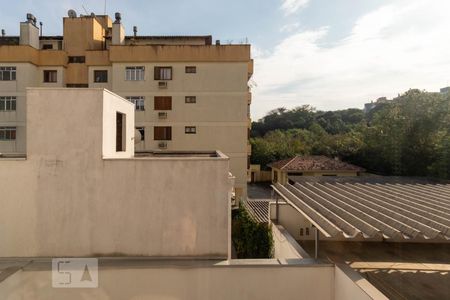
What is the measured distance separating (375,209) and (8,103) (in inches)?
974

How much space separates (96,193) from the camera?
6.97m

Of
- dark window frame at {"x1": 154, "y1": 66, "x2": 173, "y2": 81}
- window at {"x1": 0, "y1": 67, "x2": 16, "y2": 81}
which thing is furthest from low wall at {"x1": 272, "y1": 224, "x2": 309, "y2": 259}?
window at {"x1": 0, "y1": 67, "x2": 16, "y2": 81}

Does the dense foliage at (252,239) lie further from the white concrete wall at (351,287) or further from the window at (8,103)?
the window at (8,103)

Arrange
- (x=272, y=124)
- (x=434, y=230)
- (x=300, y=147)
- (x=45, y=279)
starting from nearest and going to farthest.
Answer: (x=434, y=230) → (x=45, y=279) → (x=300, y=147) → (x=272, y=124)

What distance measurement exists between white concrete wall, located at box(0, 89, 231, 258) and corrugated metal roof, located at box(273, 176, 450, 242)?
2370 mm

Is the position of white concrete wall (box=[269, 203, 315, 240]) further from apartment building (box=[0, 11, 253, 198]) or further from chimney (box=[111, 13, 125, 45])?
chimney (box=[111, 13, 125, 45])

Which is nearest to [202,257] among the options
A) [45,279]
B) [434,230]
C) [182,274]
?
[182,274]

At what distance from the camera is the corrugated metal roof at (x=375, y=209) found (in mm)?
5586

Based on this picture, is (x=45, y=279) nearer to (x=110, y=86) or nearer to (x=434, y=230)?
(x=434, y=230)

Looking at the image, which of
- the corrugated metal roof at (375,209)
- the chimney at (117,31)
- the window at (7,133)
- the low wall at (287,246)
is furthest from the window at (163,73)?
the low wall at (287,246)

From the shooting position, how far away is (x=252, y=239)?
42.6 feet

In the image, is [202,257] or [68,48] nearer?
[202,257]

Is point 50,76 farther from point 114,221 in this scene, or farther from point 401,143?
point 401,143

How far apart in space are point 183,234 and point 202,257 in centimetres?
68
